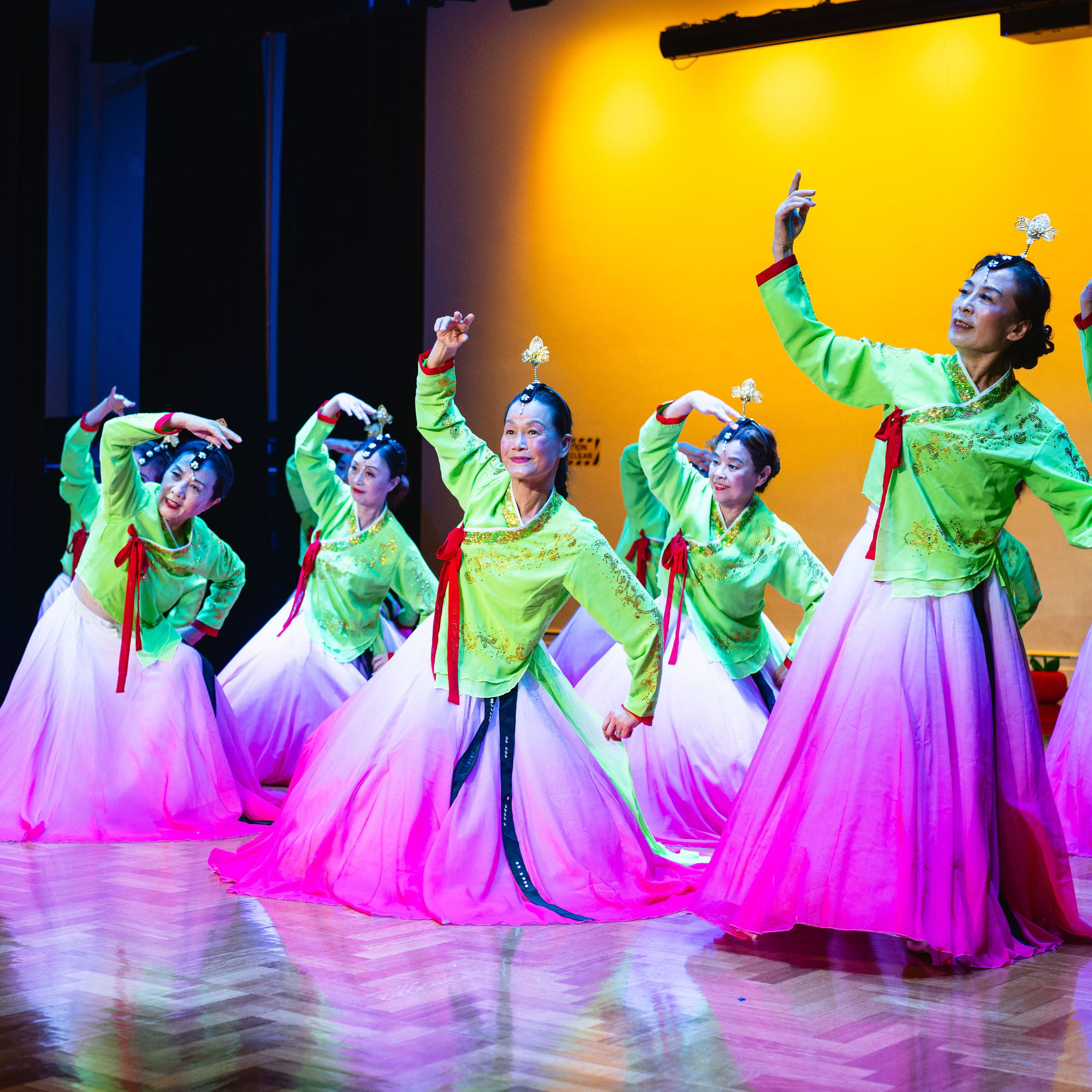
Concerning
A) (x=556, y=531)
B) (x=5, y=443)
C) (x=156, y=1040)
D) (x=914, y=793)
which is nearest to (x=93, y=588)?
(x=5, y=443)

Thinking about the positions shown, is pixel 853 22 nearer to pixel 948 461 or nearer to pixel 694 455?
pixel 694 455

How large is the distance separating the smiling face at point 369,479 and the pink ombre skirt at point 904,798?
237cm

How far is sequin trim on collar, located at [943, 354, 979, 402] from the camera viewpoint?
2951mm

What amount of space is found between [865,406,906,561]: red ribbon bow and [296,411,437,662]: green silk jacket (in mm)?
2281

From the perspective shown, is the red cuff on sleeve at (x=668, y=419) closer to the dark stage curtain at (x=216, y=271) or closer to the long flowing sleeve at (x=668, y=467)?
the long flowing sleeve at (x=668, y=467)

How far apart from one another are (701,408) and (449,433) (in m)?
0.71

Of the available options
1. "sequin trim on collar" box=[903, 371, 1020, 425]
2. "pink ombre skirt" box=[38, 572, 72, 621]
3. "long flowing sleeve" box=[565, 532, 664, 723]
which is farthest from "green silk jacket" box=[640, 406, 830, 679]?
"pink ombre skirt" box=[38, 572, 72, 621]

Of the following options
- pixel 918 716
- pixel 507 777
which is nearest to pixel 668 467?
pixel 507 777

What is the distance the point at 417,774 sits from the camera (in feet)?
10.6

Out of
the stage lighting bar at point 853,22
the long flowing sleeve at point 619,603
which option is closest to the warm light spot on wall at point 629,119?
the stage lighting bar at point 853,22

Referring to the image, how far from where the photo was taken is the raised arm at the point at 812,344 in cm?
288

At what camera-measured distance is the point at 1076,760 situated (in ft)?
14.3

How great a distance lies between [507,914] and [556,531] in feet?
2.93

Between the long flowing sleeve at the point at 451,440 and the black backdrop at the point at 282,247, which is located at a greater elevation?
the black backdrop at the point at 282,247
